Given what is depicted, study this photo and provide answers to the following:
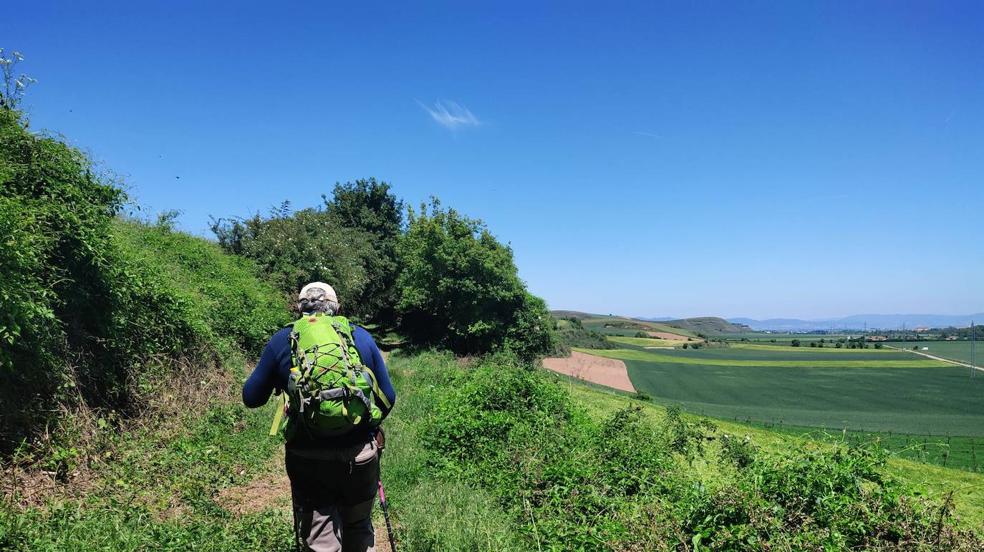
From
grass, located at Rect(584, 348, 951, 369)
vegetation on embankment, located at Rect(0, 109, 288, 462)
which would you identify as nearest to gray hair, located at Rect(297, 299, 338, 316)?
vegetation on embankment, located at Rect(0, 109, 288, 462)

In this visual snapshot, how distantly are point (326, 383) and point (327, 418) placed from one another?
0.18 meters

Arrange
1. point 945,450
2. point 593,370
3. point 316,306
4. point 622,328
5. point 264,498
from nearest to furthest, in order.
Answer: point 316,306 → point 264,498 → point 945,450 → point 593,370 → point 622,328

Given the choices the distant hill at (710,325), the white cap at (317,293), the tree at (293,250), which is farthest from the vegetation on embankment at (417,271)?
the distant hill at (710,325)

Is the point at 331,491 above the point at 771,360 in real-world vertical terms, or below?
above

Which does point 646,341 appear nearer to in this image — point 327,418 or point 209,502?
point 209,502

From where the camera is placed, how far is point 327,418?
8.84ft

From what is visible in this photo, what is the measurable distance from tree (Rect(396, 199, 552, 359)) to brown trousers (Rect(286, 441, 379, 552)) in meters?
23.6

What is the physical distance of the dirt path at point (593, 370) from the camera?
34438 mm

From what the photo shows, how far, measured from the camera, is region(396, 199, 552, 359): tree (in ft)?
93.4

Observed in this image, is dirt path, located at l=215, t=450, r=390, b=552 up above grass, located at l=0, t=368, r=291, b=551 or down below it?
below

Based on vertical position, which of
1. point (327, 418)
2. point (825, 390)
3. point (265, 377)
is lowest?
point (825, 390)

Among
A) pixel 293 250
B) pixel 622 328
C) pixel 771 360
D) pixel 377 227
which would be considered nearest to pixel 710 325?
pixel 622 328

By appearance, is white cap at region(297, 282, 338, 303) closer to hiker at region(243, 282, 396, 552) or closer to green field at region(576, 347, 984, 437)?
hiker at region(243, 282, 396, 552)

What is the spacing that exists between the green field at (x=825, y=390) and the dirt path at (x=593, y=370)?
1.25 meters
